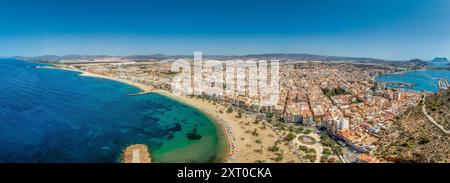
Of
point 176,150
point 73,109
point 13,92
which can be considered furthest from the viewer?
point 13,92

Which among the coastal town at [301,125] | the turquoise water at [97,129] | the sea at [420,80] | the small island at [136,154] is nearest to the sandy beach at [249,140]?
the coastal town at [301,125]

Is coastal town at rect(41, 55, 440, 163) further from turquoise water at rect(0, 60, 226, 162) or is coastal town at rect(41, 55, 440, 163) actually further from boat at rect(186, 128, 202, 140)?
boat at rect(186, 128, 202, 140)

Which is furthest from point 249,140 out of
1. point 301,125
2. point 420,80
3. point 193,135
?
point 420,80

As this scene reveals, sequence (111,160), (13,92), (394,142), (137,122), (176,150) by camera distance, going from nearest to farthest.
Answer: (111,160)
(394,142)
(176,150)
(137,122)
(13,92)

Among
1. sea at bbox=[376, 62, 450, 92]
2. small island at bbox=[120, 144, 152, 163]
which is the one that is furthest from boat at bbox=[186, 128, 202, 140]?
sea at bbox=[376, 62, 450, 92]

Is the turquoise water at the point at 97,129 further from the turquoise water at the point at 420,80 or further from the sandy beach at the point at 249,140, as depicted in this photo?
the turquoise water at the point at 420,80

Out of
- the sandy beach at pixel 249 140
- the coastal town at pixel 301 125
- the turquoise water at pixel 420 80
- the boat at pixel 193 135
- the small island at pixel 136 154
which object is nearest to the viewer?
the small island at pixel 136 154
